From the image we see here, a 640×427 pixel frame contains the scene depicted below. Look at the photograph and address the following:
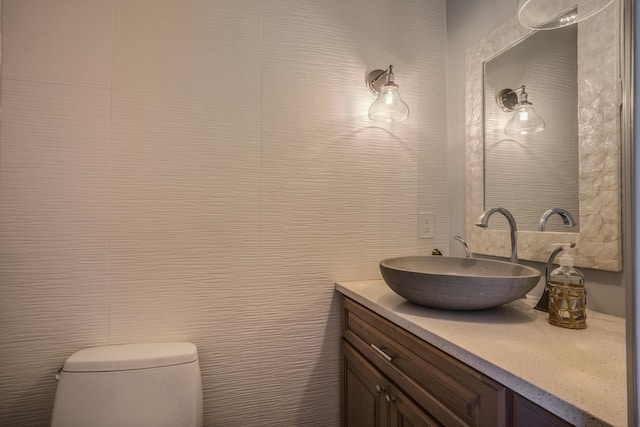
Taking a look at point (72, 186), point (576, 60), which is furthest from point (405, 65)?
point (72, 186)

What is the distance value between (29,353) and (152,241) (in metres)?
0.51

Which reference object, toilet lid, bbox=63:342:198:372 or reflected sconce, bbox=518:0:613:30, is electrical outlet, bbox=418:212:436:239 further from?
toilet lid, bbox=63:342:198:372

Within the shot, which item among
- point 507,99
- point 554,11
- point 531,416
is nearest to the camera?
point 531,416

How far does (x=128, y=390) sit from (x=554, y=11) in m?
1.64

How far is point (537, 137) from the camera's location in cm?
108

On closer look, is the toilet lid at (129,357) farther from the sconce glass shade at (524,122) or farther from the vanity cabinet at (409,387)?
the sconce glass shade at (524,122)

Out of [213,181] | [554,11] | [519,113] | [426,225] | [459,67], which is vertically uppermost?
[459,67]

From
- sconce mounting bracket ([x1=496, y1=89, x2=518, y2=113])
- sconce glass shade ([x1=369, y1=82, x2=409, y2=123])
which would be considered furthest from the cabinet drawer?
sconce mounting bracket ([x1=496, y1=89, x2=518, y2=113])

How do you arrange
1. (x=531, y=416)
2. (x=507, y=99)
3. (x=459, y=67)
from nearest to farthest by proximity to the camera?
(x=531, y=416) < (x=507, y=99) < (x=459, y=67)

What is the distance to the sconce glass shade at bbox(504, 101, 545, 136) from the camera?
108cm

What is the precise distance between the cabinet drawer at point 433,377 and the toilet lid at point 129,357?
614 millimetres

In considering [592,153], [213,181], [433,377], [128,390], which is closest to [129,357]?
[128,390]

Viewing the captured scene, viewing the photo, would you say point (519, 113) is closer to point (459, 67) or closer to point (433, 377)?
point (459, 67)

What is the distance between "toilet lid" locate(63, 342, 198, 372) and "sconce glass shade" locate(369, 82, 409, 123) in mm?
1155
